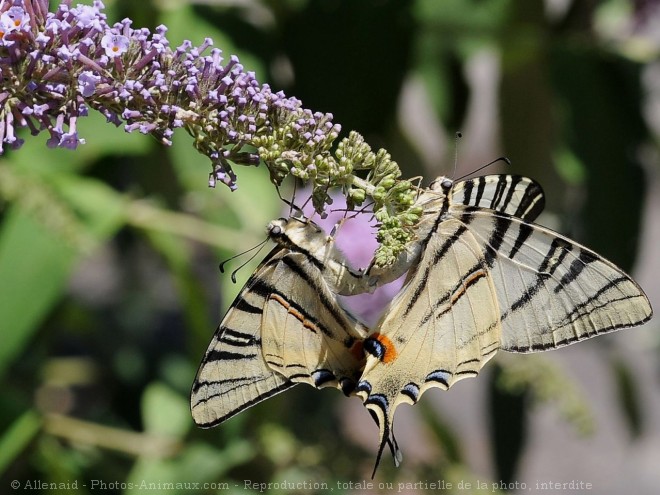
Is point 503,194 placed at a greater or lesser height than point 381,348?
greater

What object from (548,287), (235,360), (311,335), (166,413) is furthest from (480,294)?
(166,413)

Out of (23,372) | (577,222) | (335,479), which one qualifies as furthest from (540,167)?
(23,372)

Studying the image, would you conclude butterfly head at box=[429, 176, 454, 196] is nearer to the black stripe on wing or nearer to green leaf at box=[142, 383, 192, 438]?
the black stripe on wing

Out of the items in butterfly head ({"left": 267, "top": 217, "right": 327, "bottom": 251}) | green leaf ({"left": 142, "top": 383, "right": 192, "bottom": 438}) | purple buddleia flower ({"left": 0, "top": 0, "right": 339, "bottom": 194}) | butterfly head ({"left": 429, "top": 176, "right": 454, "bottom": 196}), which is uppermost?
butterfly head ({"left": 429, "top": 176, "right": 454, "bottom": 196})

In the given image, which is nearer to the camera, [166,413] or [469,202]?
[469,202]

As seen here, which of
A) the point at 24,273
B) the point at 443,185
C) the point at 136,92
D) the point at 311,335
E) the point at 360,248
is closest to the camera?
the point at 136,92

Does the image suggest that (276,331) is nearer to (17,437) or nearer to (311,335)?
(311,335)

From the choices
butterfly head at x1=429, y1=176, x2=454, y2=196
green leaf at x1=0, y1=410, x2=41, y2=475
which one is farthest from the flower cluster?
green leaf at x1=0, y1=410, x2=41, y2=475
